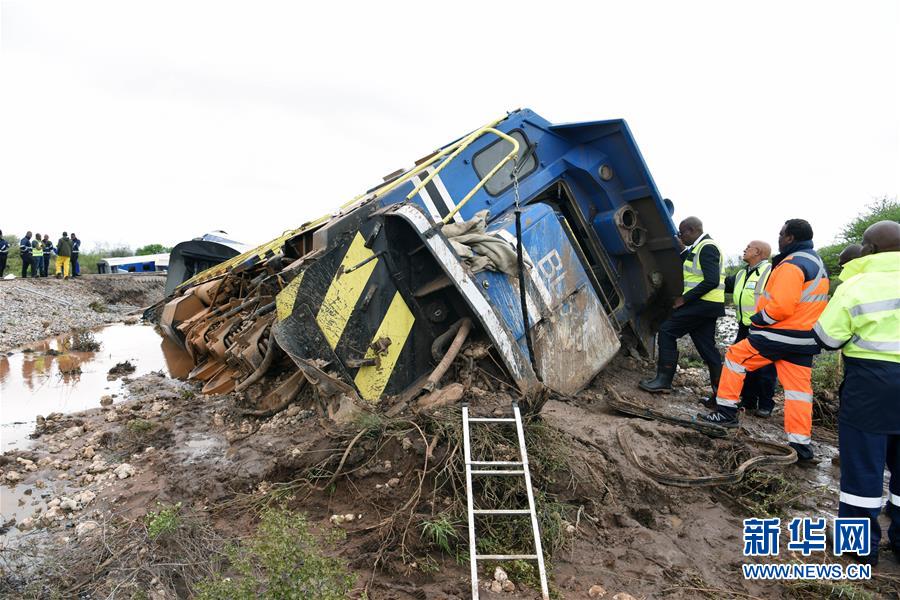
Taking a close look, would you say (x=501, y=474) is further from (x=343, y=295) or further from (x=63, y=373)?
(x=63, y=373)

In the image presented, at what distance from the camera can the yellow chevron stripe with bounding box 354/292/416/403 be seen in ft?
12.3

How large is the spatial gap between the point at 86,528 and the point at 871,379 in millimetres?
4028

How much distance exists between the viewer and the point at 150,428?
4164 mm

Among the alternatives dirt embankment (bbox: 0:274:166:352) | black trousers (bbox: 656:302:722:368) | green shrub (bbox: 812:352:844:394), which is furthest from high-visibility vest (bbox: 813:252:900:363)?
dirt embankment (bbox: 0:274:166:352)

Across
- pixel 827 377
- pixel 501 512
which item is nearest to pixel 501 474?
pixel 501 512

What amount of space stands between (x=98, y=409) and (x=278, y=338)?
100 inches

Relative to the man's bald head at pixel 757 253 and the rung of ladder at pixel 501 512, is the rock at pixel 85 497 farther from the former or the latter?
the man's bald head at pixel 757 253

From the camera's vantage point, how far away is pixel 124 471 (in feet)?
11.3

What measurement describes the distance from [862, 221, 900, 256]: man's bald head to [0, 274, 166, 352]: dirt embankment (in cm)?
1068

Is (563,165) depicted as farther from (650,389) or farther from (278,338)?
(278,338)

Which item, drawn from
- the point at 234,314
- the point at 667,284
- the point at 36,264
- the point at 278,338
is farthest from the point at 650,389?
the point at 36,264

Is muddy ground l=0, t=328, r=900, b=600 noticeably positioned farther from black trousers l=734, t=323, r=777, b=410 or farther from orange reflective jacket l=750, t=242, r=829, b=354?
orange reflective jacket l=750, t=242, r=829, b=354

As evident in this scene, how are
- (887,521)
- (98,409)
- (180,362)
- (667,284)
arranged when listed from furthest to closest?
(180,362) → (667,284) → (98,409) → (887,521)

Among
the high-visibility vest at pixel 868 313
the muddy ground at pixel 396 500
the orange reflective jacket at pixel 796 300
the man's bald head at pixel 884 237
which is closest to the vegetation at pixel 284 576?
the muddy ground at pixel 396 500
